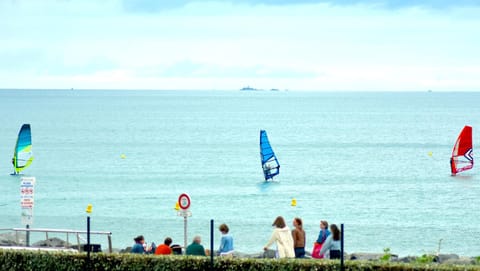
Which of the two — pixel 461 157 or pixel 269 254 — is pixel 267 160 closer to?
pixel 461 157

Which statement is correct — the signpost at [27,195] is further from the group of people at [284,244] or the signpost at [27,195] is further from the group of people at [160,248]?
the group of people at [284,244]

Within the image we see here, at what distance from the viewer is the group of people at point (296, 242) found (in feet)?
56.5

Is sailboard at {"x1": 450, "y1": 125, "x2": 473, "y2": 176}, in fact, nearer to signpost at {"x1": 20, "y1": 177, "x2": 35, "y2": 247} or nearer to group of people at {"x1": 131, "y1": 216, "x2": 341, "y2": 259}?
signpost at {"x1": 20, "y1": 177, "x2": 35, "y2": 247}

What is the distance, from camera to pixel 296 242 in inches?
718

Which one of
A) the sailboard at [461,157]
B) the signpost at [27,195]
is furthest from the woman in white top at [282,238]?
the sailboard at [461,157]

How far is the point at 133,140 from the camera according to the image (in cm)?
10706

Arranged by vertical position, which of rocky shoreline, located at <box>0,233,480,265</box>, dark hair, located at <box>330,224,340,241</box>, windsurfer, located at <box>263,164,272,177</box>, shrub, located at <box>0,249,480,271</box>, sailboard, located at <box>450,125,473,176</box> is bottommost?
rocky shoreline, located at <box>0,233,480,265</box>

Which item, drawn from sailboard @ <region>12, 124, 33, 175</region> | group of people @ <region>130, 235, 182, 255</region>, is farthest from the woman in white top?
sailboard @ <region>12, 124, 33, 175</region>

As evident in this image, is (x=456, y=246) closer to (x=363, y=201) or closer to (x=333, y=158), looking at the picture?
(x=363, y=201)

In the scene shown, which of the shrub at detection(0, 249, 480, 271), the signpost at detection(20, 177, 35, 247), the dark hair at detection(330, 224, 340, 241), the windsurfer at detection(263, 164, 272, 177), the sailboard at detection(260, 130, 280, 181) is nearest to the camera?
the shrub at detection(0, 249, 480, 271)

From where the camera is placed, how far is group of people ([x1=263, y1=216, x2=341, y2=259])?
56.5 ft

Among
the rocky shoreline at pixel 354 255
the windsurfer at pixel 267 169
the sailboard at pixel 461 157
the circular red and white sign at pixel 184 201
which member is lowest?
the rocky shoreline at pixel 354 255

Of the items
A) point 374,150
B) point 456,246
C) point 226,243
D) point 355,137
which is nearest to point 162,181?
point 456,246

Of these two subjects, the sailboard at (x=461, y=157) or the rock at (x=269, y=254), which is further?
the sailboard at (x=461, y=157)
